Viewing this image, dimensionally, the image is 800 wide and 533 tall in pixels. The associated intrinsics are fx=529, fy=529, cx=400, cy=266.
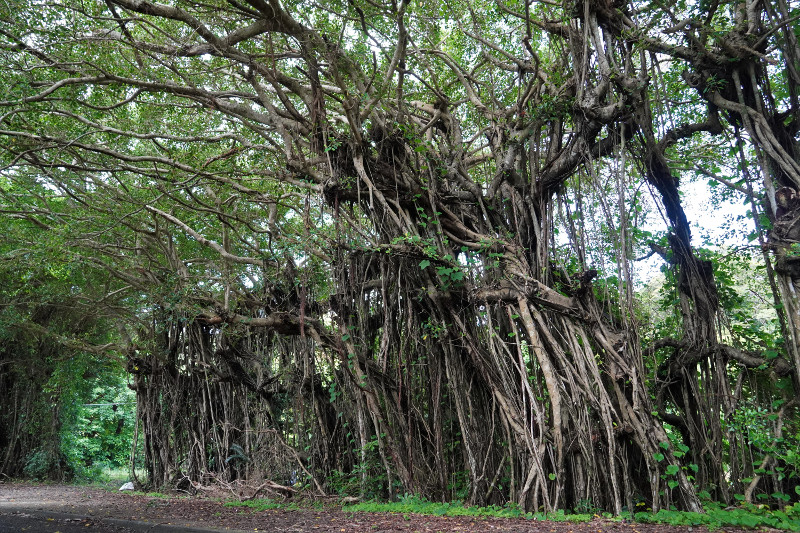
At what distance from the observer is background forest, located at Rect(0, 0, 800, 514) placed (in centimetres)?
418

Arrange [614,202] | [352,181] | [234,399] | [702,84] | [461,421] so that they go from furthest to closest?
[234,399]
[614,202]
[352,181]
[461,421]
[702,84]

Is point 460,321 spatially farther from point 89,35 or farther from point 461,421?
point 89,35

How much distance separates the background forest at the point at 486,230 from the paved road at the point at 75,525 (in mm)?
2022

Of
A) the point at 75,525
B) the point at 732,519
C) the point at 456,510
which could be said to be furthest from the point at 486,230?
the point at 75,525

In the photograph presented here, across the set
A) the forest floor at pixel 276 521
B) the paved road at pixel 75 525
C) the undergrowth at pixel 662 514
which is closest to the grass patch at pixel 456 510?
the undergrowth at pixel 662 514

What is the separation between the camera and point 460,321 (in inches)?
194

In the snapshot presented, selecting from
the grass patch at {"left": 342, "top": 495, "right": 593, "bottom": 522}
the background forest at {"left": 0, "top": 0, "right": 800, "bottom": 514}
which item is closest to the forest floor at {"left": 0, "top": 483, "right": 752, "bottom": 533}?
the grass patch at {"left": 342, "top": 495, "right": 593, "bottom": 522}

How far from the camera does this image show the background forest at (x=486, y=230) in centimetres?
418

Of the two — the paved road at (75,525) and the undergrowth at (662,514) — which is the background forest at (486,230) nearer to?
the undergrowth at (662,514)

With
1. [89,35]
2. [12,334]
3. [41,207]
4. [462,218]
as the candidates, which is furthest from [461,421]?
[12,334]

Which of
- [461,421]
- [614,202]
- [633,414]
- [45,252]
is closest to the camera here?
[633,414]

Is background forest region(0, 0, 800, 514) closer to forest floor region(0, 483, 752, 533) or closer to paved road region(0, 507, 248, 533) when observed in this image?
forest floor region(0, 483, 752, 533)

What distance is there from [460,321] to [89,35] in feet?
15.5

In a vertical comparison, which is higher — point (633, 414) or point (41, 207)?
point (41, 207)
